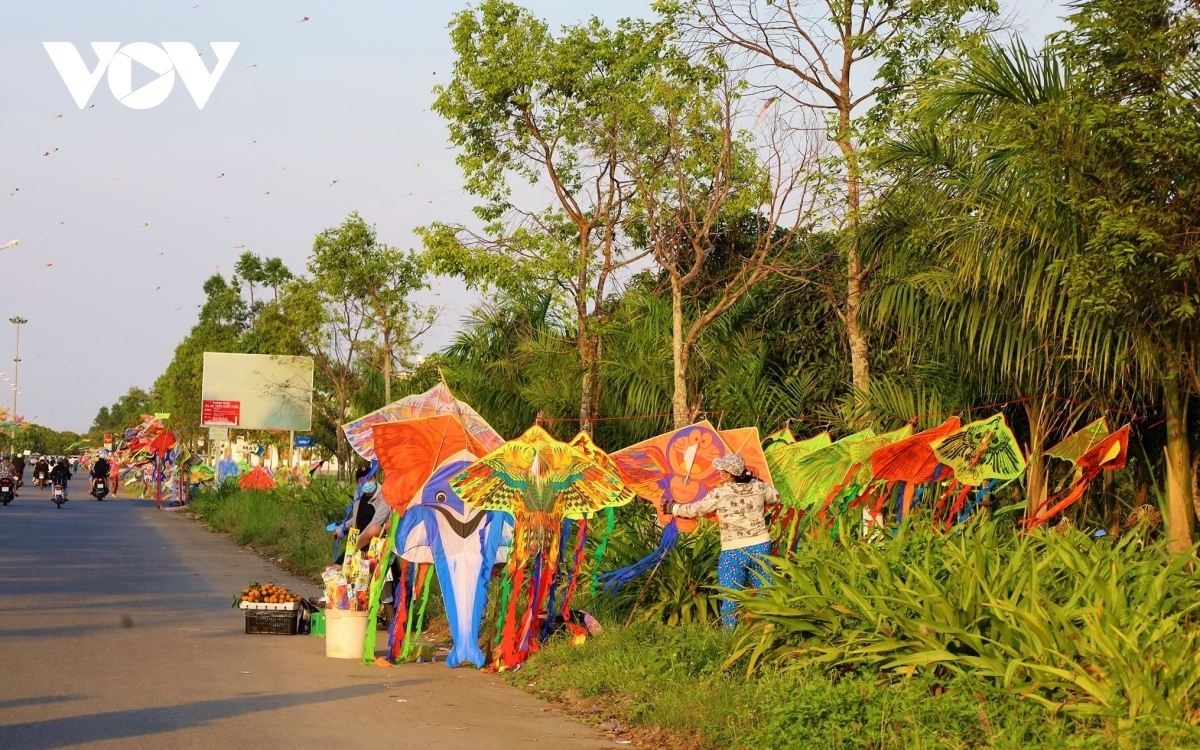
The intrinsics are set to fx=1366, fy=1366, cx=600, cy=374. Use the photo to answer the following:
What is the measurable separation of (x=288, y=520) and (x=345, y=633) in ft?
48.2

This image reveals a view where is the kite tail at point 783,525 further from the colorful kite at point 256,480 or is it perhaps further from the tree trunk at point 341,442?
the colorful kite at point 256,480

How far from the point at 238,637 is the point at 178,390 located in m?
49.3

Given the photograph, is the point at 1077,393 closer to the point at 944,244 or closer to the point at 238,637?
the point at 944,244

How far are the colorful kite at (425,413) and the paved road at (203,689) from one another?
1974 mm

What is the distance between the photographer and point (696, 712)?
7.86 metres

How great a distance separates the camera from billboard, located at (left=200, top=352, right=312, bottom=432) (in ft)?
143

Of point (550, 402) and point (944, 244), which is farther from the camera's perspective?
point (550, 402)

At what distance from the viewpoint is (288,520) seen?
2545cm

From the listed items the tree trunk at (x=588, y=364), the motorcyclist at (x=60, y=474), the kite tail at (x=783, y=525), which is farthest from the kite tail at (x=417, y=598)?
the motorcyclist at (x=60, y=474)

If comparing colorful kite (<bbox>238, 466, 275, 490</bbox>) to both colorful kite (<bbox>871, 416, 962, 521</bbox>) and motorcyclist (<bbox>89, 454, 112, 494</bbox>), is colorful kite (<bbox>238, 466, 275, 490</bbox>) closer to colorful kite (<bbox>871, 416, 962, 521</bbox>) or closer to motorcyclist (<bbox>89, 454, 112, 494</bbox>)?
motorcyclist (<bbox>89, 454, 112, 494</bbox>)

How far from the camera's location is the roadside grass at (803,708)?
20.1 feet

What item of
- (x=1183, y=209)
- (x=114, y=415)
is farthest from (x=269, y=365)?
(x=114, y=415)

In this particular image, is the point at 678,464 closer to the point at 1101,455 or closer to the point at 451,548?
the point at 451,548

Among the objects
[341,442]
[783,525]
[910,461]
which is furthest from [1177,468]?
[341,442]
